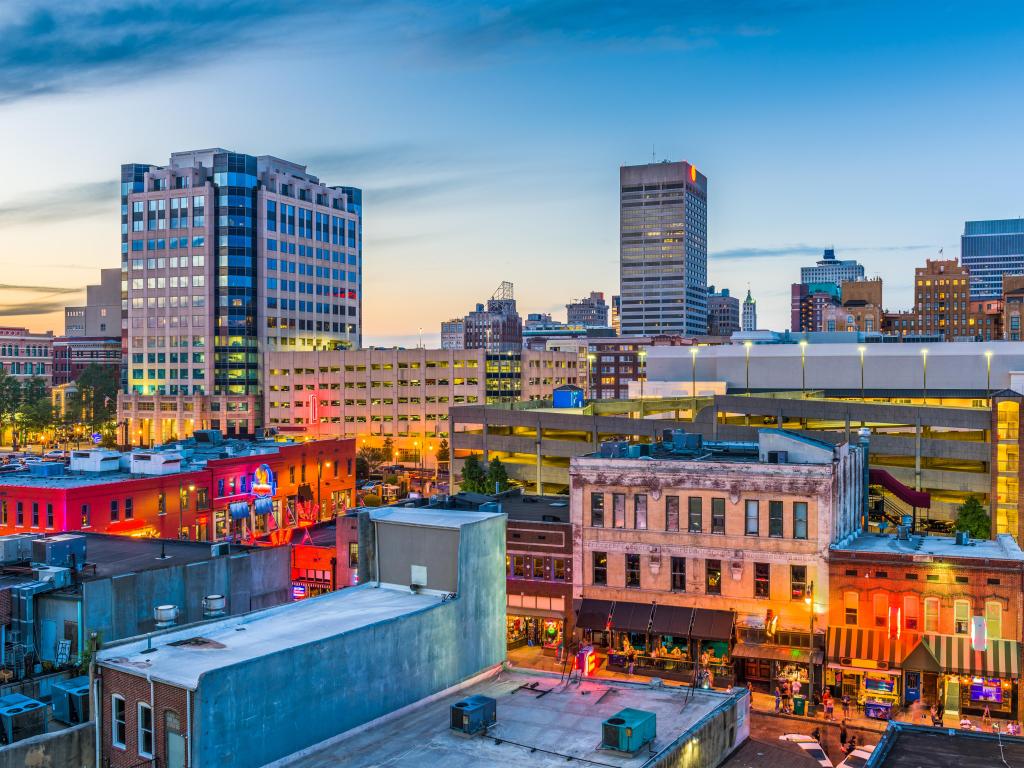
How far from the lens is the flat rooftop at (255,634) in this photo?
1045 inches

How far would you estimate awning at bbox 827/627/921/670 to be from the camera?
50.6 m

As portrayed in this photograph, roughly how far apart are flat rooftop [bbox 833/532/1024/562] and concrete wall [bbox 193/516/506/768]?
24704 mm

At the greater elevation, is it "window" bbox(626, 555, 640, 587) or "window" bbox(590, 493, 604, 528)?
"window" bbox(590, 493, 604, 528)

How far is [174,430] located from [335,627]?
17953 cm

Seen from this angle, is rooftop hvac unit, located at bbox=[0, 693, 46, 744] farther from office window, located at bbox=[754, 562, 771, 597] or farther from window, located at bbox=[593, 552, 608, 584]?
office window, located at bbox=[754, 562, 771, 597]

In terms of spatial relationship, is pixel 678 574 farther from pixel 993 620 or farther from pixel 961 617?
pixel 993 620

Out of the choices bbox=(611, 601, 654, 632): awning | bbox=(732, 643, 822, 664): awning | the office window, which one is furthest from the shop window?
bbox=(611, 601, 654, 632): awning

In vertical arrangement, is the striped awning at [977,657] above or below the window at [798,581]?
below

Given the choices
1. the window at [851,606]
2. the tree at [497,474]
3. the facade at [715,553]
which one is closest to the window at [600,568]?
the facade at [715,553]

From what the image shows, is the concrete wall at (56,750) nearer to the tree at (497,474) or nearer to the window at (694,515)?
the window at (694,515)

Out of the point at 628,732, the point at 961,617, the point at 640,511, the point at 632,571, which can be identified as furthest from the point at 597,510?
the point at 628,732

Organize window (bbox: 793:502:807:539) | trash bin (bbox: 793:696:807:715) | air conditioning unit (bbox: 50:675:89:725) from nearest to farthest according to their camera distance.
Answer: air conditioning unit (bbox: 50:675:89:725), trash bin (bbox: 793:696:807:715), window (bbox: 793:502:807:539)

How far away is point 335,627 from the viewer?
30.5 metres

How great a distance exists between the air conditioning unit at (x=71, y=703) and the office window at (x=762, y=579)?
3515cm
